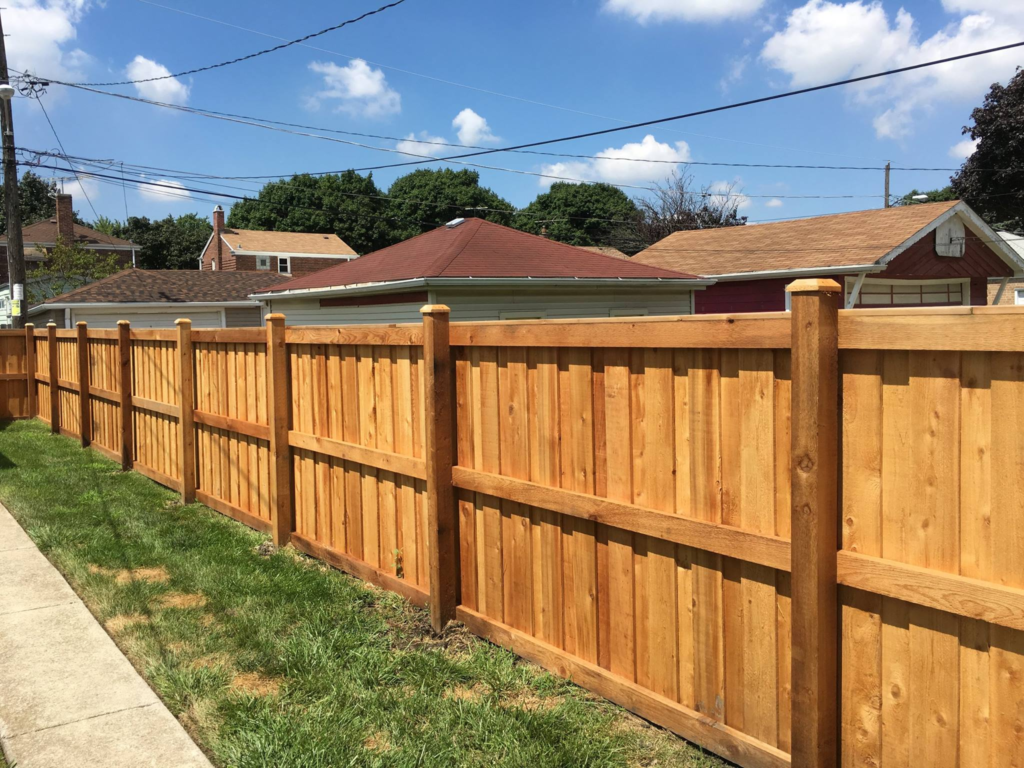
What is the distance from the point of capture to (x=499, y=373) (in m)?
4.21

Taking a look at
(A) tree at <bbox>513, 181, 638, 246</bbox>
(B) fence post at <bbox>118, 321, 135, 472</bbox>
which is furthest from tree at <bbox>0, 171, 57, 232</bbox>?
(B) fence post at <bbox>118, 321, 135, 472</bbox>

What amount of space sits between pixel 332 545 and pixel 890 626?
402 cm

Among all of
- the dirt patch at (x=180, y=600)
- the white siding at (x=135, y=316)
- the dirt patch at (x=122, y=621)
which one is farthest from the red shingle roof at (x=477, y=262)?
the white siding at (x=135, y=316)

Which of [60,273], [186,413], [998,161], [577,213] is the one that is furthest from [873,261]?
[577,213]

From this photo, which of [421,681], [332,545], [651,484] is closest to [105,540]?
[332,545]

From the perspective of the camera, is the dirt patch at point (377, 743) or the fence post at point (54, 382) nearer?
the dirt patch at point (377, 743)

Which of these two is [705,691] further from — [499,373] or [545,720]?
[499,373]

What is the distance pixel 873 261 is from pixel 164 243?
58556 mm

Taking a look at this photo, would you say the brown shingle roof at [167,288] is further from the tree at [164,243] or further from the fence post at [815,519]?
the tree at [164,243]

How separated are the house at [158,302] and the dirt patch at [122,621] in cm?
2133

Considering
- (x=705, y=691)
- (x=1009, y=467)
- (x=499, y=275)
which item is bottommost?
(x=705, y=691)

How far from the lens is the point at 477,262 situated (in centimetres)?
1452

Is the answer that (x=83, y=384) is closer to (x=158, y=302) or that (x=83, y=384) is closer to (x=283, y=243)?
(x=158, y=302)

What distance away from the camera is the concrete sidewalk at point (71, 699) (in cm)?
342
